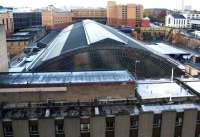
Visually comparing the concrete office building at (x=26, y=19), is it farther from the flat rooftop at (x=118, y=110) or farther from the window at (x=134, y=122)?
the window at (x=134, y=122)

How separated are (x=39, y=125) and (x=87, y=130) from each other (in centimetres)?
463

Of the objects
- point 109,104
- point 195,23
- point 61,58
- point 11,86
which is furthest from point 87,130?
point 195,23

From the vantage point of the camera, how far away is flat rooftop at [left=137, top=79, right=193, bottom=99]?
105 ft

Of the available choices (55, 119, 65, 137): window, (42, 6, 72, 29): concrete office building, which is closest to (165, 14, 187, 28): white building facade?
(42, 6, 72, 29): concrete office building

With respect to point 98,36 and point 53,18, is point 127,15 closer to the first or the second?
point 53,18

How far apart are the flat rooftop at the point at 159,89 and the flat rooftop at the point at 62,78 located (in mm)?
2303

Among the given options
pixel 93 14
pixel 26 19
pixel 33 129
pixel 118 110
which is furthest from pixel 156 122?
pixel 93 14

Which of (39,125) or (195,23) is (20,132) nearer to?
(39,125)

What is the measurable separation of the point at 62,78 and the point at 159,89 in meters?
12.0

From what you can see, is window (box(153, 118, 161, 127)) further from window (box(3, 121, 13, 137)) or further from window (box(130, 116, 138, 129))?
window (box(3, 121, 13, 137))

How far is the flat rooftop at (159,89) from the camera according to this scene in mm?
31916

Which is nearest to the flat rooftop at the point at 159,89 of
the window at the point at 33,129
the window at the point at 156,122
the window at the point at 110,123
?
the window at the point at 156,122

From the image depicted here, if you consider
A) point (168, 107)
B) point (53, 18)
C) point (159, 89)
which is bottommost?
point (168, 107)

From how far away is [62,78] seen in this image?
109ft
